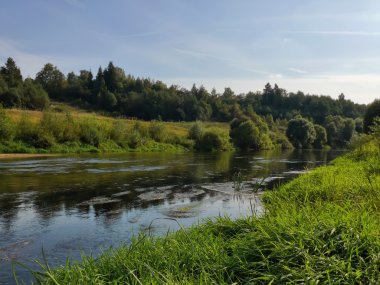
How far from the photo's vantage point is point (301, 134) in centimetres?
12269

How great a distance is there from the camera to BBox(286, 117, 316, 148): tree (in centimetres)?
12256

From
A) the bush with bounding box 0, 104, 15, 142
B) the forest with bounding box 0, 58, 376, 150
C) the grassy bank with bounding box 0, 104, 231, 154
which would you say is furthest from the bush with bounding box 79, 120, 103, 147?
the forest with bounding box 0, 58, 376, 150

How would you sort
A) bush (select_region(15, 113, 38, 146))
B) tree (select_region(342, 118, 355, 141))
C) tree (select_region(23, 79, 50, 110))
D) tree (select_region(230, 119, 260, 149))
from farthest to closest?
tree (select_region(342, 118, 355, 141)) < tree (select_region(23, 79, 50, 110)) < tree (select_region(230, 119, 260, 149)) < bush (select_region(15, 113, 38, 146))

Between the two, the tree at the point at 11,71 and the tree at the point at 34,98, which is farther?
the tree at the point at 11,71

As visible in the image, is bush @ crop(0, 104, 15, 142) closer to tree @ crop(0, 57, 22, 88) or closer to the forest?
the forest

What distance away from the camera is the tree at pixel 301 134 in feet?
402

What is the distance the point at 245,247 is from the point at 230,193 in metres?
16.5

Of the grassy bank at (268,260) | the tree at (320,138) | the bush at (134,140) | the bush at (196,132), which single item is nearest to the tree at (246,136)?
the bush at (196,132)

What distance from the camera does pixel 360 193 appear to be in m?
12.4

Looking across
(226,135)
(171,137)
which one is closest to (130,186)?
(171,137)

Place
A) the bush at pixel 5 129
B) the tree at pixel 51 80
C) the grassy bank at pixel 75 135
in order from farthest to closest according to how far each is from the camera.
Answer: the tree at pixel 51 80, the grassy bank at pixel 75 135, the bush at pixel 5 129

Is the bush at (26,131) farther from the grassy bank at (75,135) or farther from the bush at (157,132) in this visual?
the bush at (157,132)

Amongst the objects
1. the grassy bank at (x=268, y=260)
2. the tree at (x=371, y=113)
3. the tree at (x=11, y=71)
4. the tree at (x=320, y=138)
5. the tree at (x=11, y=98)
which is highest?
the tree at (x=11, y=71)

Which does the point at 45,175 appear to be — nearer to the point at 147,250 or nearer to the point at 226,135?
the point at 147,250
